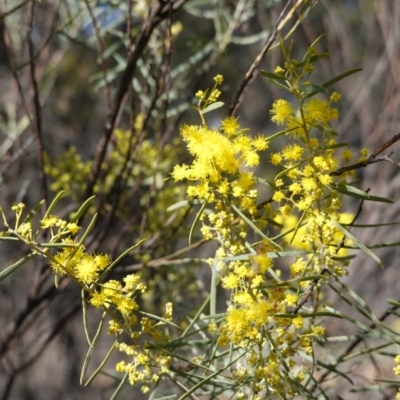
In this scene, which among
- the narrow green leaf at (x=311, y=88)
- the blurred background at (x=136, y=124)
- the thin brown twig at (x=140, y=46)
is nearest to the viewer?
the narrow green leaf at (x=311, y=88)

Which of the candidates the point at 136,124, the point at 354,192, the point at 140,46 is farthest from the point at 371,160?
the point at 136,124

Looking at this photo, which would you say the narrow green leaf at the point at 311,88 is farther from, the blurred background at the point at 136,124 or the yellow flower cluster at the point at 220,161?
the blurred background at the point at 136,124

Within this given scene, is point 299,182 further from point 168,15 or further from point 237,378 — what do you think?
point 168,15

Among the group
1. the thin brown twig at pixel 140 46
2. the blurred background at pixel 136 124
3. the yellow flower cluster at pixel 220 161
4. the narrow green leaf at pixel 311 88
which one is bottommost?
the blurred background at pixel 136 124

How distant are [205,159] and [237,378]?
28cm

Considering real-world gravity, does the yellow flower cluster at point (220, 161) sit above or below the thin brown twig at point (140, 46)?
below

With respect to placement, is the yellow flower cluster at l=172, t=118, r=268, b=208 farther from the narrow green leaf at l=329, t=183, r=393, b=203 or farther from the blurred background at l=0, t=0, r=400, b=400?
the blurred background at l=0, t=0, r=400, b=400

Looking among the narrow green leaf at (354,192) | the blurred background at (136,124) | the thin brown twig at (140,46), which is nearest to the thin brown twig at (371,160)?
the narrow green leaf at (354,192)

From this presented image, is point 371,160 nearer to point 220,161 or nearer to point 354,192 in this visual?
point 354,192

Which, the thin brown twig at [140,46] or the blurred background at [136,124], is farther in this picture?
the blurred background at [136,124]

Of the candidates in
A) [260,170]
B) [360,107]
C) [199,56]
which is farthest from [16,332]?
[260,170]

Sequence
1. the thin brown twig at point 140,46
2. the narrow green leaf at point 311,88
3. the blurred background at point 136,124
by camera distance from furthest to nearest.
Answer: the blurred background at point 136,124
the thin brown twig at point 140,46
the narrow green leaf at point 311,88

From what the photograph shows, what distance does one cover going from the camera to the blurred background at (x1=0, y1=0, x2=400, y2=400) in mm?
1069

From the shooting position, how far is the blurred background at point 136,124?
1.07 metres
